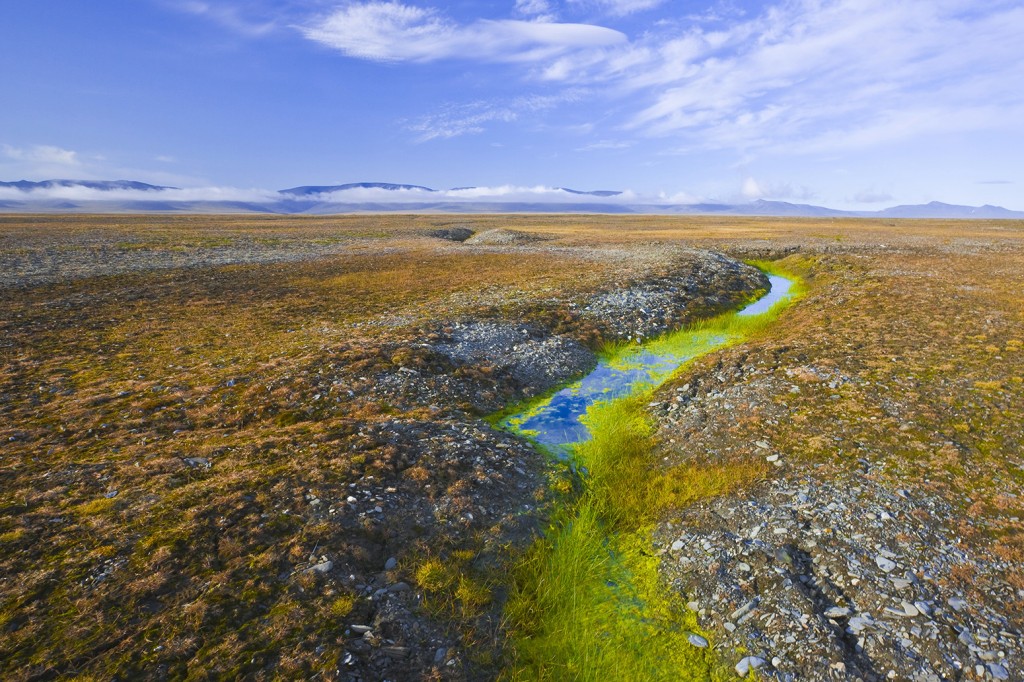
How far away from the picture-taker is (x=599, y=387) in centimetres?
2052

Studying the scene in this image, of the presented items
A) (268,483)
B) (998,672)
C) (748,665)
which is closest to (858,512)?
(998,672)

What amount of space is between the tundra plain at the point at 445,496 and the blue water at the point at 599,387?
50.6 inches

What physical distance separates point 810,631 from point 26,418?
68.8 ft

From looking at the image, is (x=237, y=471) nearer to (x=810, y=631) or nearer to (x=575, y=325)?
(x=810, y=631)

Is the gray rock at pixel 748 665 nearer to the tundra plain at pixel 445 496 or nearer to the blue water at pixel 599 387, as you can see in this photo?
the tundra plain at pixel 445 496

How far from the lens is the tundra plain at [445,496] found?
25.4 feet

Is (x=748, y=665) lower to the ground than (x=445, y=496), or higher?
lower

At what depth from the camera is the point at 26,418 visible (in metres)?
14.3

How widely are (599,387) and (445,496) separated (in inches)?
412

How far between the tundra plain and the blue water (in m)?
1.29

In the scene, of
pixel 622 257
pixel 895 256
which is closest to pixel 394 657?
pixel 622 257

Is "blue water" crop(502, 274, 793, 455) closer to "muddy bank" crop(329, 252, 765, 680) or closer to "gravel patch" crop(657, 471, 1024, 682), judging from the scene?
"muddy bank" crop(329, 252, 765, 680)

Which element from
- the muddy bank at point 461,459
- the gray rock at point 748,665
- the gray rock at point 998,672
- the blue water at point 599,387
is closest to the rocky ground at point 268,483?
the muddy bank at point 461,459

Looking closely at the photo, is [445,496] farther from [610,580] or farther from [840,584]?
[840,584]
